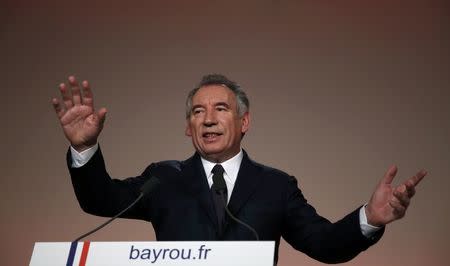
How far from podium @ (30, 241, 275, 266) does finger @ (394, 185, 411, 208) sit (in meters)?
0.50

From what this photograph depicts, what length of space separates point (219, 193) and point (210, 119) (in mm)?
393

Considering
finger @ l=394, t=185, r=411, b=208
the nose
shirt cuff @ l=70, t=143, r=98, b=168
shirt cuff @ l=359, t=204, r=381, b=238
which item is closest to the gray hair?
the nose

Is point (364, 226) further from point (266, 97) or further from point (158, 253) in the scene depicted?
point (266, 97)

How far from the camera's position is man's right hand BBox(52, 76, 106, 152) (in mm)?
2117

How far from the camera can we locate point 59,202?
3.86 metres

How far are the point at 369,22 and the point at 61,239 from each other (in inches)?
82.8

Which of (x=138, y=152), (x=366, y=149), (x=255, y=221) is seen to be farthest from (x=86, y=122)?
(x=366, y=149)

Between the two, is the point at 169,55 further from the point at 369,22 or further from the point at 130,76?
the point at 369,22

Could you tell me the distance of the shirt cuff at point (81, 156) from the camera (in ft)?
7.16

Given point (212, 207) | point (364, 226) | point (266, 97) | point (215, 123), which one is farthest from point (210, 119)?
point (266, 97)

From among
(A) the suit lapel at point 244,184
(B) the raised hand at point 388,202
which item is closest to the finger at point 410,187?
(B) the raised hand at point 388,202

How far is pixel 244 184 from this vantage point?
2.37m

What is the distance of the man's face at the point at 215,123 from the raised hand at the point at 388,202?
65cm

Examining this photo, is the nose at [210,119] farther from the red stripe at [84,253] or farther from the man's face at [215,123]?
the red stripe at [84,253]
